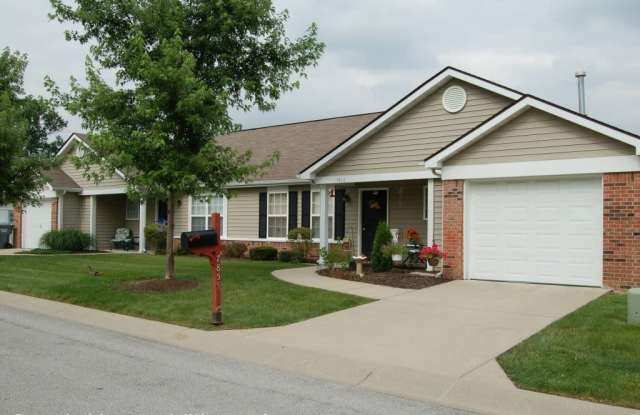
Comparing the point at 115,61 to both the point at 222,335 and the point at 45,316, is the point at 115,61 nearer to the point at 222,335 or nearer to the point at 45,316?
the point at 45,316

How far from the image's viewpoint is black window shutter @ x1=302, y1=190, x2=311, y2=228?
1939 centimetres

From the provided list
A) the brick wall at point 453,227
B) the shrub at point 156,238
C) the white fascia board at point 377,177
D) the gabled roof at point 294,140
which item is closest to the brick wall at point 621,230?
the brick wall at point 453,227

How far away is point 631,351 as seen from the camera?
7.02 m

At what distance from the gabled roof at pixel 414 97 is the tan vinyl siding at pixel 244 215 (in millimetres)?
4663

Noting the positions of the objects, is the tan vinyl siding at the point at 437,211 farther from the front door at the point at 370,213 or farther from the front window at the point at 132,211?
the front window at the point at 132,211

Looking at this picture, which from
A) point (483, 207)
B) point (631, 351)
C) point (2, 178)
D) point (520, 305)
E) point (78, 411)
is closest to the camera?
point (78, 411)

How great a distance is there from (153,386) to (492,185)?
9.50m

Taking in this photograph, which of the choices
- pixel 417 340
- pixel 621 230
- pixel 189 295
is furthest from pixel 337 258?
pixel 417 340

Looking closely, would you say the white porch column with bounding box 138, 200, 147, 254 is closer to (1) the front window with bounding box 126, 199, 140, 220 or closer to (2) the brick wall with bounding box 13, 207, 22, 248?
(1) the front window with bounding box 126, 199, 140, 220

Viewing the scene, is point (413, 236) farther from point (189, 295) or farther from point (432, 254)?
point (189, 295)

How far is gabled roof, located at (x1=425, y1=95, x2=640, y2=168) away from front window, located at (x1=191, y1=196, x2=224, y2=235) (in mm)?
10462

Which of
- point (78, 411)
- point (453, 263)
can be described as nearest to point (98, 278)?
point (453, 263)


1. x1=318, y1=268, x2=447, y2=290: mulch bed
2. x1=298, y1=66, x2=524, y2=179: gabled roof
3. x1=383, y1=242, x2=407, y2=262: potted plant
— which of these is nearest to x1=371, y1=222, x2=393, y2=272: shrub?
x1=383, y1=242, x2=407, y2=262: potted plant

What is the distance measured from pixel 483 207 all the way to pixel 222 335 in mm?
7256
